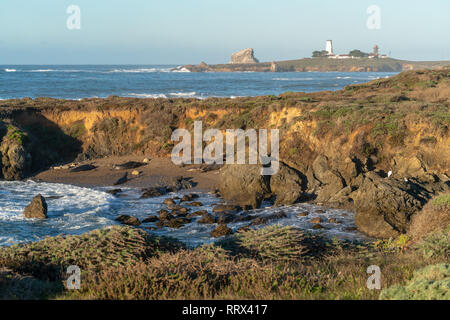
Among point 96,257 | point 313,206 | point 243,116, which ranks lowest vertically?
point 313,206

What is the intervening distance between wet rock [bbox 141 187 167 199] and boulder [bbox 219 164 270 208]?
2.67 m

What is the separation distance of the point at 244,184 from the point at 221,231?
16.2 feet

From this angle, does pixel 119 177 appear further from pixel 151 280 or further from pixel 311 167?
pixel 151 280

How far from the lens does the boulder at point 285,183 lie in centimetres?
1885

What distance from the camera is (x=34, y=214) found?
661 inches

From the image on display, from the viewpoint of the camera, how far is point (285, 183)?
19.8 m

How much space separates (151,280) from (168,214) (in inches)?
420

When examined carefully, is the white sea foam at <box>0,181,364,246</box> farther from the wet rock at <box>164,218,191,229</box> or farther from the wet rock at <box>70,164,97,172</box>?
the wet rock at <box>70,164,97,172</box>

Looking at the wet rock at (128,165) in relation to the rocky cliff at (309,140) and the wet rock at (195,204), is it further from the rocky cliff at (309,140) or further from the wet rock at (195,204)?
the wet rock at (195,204)

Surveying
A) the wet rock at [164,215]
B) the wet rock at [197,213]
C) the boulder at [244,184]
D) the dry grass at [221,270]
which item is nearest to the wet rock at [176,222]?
the wet rock at [164,215]

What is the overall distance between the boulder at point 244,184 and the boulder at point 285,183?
0.34 m

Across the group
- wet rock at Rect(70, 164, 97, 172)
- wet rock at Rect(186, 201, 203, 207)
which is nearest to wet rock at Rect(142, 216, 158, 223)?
wet rock at Rect(186, 201, 203, 207)
